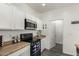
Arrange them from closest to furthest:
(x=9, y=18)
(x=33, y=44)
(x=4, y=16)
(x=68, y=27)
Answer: (x=4, y=16)
(x=9, y=18)
(x=68, y=27)
(x=33, y=44)

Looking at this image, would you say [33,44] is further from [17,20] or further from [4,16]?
[4,16]

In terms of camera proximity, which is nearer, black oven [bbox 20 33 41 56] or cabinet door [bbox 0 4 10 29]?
cabinet door [bbox 0 4 10 29]

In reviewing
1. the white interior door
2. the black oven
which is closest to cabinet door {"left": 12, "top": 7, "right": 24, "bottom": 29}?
the black oven

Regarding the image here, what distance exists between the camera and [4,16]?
142 centimetres

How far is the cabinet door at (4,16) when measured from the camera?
1353 mm

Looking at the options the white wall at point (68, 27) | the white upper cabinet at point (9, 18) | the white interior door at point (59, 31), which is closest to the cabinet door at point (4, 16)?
the white upper cabinet at point (9, 18)

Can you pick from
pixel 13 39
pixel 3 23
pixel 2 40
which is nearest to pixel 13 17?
pixel 3 23

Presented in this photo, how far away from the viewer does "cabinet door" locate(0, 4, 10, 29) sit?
1353 millimetres

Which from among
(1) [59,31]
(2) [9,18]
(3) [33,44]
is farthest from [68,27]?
(2) [9,18]

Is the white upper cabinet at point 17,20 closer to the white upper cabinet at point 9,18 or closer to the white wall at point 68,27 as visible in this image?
the white upper cabinet at point 9,18

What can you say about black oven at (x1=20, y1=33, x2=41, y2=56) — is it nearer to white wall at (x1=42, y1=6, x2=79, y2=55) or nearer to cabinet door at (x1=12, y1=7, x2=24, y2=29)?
cabinet door at (x1=12, y1=7, x2=24, y2=29)

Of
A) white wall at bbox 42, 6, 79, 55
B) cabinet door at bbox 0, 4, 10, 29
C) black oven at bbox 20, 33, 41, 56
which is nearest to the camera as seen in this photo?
cabinet door at bbox 0, 4, 10, 29

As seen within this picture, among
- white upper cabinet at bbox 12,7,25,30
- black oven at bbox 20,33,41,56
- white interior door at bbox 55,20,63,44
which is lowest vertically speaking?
black oven at bbox 20,33,41,56

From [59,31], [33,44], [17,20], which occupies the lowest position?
[33,44]
